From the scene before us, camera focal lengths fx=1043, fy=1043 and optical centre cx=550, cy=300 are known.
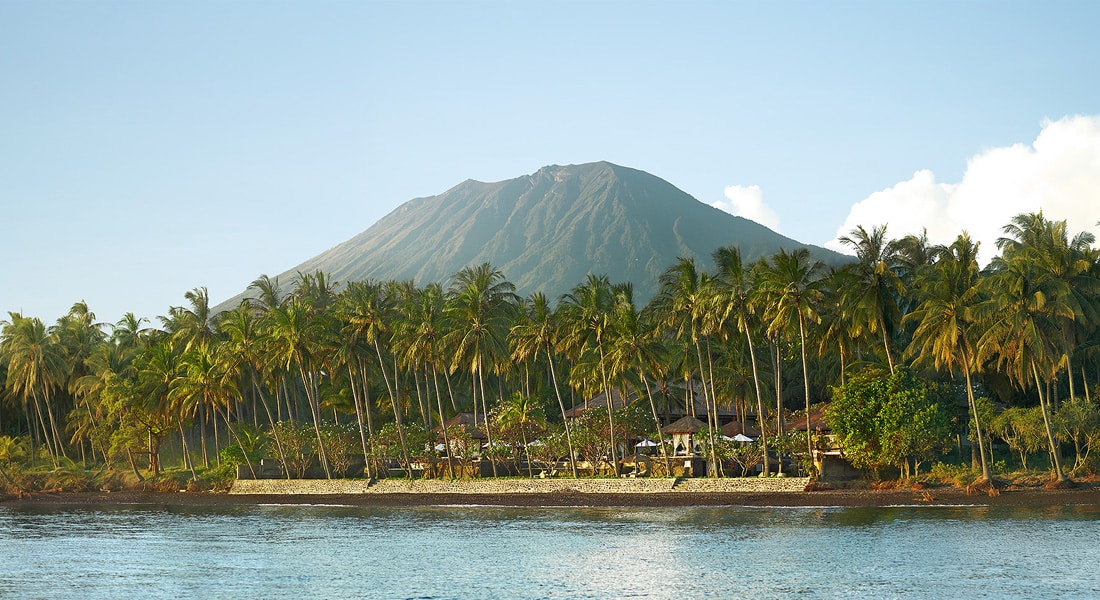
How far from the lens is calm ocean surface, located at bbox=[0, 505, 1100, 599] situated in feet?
112

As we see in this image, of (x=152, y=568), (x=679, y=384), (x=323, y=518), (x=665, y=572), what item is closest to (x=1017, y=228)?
(x=679, y=384)

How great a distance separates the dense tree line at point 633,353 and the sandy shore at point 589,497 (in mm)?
2299

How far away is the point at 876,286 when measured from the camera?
193 ft

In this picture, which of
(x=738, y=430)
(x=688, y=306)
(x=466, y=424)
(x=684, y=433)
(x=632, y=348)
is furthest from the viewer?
(x=466, y=424)

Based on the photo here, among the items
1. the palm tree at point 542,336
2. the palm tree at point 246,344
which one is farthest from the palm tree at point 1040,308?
the palm tree at point 246,344

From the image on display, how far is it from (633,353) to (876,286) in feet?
48.2

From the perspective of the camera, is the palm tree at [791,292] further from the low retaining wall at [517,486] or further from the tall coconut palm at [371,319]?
the tall coconut palm at [371,319]

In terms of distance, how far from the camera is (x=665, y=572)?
37156mm

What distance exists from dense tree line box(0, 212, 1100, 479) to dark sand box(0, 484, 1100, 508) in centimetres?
256

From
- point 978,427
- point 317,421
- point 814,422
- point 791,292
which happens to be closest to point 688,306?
point 791,292

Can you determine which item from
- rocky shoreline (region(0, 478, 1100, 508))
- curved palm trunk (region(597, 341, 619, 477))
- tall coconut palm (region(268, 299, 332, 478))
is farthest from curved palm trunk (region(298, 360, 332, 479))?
curved palm trunk (region(597, 341, 619, 477))

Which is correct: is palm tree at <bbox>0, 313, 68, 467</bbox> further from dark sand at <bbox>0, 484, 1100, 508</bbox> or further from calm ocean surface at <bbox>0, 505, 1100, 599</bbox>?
calm ocean surface at <bbox>0, 505, 1100, 599</bbox>

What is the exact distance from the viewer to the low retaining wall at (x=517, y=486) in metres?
60.9

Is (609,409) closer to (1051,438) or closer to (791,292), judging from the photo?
(791,292)
